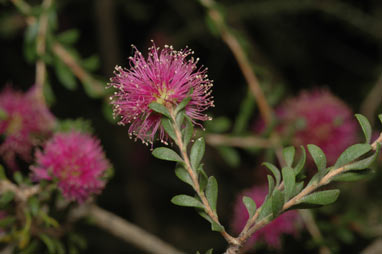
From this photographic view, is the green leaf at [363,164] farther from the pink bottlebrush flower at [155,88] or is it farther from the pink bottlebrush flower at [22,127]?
the pink bottlebrush flower at [22,127]

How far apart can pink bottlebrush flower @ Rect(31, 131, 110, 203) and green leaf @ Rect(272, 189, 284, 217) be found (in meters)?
0.67

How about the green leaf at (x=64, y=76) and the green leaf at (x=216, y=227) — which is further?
the green leaf at (x=64, y=76)

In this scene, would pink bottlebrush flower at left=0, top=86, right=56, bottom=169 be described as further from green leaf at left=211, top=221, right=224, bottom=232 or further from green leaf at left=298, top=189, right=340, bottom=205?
green leaf at left=298, top=189, right=340, bottom=205

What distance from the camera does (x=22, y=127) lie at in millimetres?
1679

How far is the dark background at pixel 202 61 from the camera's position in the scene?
2.75m

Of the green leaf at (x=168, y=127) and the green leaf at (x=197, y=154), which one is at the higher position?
the green leaf at (x=168, y=127)

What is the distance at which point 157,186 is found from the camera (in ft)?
10.7

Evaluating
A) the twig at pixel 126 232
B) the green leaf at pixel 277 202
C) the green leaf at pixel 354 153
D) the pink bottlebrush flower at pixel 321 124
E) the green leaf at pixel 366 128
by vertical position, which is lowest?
the twig at pixel 126 232

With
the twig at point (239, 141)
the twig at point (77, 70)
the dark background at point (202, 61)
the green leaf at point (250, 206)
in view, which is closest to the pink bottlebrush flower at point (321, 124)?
the twig at point (239, 141)

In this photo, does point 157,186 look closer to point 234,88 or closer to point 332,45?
point 234,88

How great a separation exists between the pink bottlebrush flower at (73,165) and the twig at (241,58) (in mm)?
739

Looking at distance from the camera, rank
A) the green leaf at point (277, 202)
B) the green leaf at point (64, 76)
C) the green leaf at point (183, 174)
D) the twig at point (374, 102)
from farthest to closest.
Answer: the twig at point (374, 102)
the green leaf at point (64, 76)
the green leaf at point (183, 174)
the green leaf at point (277, 202)

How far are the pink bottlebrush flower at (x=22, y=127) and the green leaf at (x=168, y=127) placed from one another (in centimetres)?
80

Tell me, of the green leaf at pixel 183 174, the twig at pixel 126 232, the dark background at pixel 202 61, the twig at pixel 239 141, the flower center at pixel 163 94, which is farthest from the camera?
the dark background at pixel 202 61
